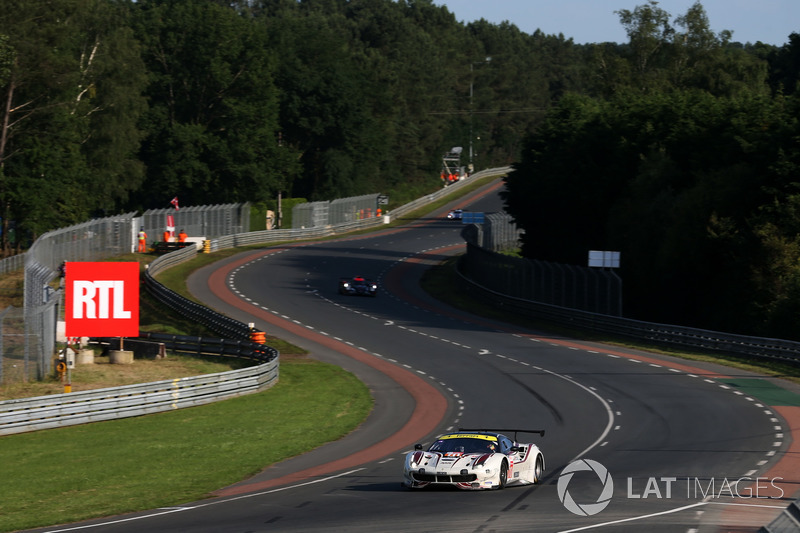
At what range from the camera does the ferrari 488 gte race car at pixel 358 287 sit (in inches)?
2554

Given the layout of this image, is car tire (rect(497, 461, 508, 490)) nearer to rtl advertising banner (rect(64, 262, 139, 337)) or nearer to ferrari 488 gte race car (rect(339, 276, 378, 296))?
rtl advertising banner (rect(64, 262, 139, 337))

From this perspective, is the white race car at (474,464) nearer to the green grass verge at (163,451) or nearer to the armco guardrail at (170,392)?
the green grass verge at (163,451)

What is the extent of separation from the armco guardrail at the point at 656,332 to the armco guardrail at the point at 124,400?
20.2 metres

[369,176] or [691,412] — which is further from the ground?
[369,176]

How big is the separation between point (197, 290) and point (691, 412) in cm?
3832

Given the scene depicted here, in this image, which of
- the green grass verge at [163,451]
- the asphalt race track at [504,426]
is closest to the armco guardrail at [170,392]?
the green grass verge at [163,451]

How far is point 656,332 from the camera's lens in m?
49.6

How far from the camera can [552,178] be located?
77.8 m

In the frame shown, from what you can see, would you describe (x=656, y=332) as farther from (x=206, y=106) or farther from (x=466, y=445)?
(x=206, y=106)

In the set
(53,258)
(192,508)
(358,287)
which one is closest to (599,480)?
(192,508)

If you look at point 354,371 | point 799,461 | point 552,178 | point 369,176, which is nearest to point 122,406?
point 354,371

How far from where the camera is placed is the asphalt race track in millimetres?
17594

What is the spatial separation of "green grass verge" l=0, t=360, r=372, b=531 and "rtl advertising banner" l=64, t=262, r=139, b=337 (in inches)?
205

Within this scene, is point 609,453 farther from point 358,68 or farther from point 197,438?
point 358,68
